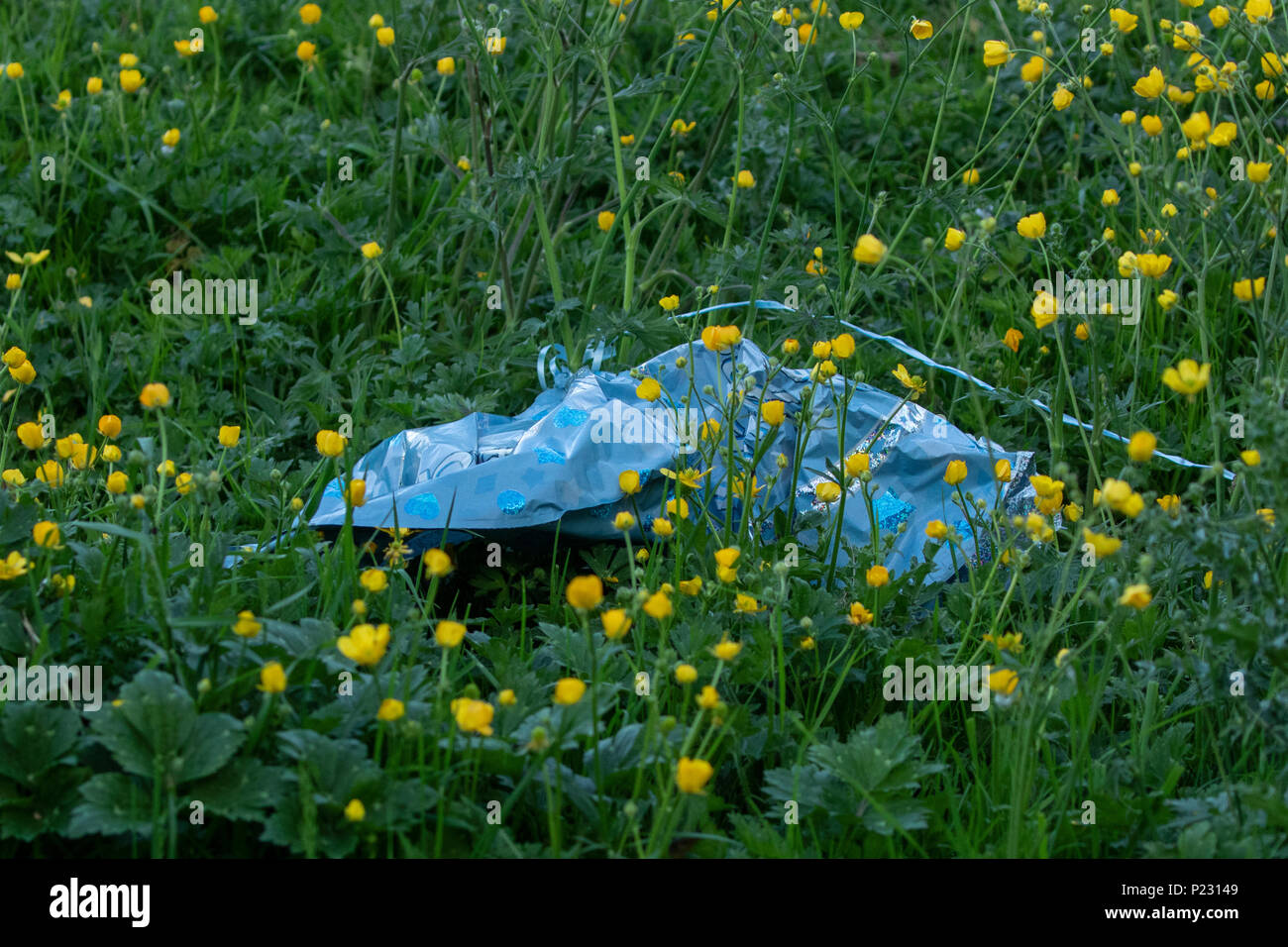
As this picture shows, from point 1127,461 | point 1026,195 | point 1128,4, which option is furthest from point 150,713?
point 1128,4

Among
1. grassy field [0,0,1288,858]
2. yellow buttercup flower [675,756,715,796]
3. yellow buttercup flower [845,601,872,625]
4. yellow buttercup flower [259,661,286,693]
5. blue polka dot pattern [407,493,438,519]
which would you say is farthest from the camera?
blue polka dot pattern [407,493,438,519]

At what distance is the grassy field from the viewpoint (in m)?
1.60

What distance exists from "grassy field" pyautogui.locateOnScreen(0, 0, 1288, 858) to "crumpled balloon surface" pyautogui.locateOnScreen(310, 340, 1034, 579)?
0.08 meters

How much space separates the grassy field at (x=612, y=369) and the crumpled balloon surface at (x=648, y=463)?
3.0 inches

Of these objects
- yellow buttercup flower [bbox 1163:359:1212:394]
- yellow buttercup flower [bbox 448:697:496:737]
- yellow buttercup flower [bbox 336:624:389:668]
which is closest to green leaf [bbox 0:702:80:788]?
yellow buttercup flower [bbox 336:624:389:668]

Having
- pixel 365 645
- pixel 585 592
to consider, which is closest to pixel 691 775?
pixel 585 592

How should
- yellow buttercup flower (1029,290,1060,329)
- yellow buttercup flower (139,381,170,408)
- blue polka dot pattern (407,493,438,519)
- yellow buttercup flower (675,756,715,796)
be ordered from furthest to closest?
blue polka dot pattern (407,493,438,519)
yellow buttercup flower (1029,290,1060,329)
yellow buttercup flower (139,381,170,408)
yellow buttercup flower (675,756,715,796)

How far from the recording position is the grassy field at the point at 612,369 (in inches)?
63.1

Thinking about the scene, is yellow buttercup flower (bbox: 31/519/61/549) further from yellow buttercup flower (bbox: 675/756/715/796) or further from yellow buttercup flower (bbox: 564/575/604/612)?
yellow buttercup flower (bbox: 675/756/715/796)

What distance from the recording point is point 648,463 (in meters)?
2.50

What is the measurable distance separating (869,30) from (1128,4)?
839 mm

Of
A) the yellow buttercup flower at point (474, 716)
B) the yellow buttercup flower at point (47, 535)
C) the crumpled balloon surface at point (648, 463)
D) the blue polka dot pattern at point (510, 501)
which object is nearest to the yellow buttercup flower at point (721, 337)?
the crumpled balloon surface at point (648, 463)

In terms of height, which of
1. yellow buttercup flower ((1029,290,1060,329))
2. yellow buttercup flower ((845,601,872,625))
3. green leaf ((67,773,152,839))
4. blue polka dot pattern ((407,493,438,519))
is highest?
yellow buttercup flower ((1029,290,1060,329))

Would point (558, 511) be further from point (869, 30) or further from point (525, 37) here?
point (869, 30)
